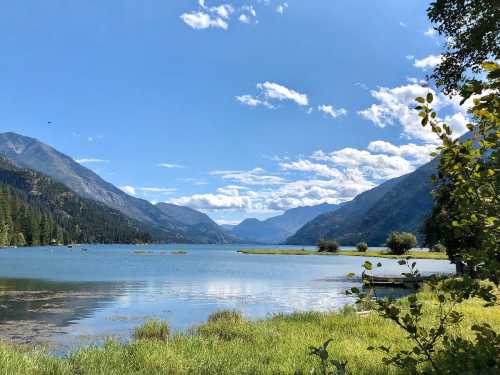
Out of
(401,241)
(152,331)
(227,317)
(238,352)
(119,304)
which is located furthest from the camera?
(401,241)

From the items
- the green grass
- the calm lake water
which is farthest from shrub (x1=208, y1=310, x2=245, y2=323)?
the green grass

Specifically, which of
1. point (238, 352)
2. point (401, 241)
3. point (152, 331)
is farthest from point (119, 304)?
point (401, 241)

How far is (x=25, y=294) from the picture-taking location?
48.7 meters

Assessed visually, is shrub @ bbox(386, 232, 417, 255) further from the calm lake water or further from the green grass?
the green grass

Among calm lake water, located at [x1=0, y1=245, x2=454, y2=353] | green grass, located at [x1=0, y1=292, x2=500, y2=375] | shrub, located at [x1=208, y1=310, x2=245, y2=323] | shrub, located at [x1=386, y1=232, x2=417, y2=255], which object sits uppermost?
shrub, located at [x1=386, y1=232, x2=417, y2=255]

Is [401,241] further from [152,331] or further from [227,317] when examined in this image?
[152,331]

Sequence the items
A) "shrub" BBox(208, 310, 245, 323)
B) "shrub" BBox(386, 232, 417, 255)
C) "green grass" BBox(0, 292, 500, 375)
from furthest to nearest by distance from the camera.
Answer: "shrub" BBox(386, 232, 417, 255) < "shrub" BBox(208, 310, 245, 323) < "green grass" BBox(0, 292, 500, 375)

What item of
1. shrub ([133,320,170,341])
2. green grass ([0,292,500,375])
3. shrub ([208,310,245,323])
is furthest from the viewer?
shrub ([208,310,245,323])

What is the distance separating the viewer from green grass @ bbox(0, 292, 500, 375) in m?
14.1

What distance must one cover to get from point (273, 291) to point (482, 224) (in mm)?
52750

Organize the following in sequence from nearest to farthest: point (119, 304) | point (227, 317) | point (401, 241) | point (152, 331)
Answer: point (152, 331) < point (227, 317) < point (119, 304) < point (401, 241)

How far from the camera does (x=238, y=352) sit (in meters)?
17.3

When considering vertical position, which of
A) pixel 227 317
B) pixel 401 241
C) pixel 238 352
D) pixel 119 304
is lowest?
pixel 119 304

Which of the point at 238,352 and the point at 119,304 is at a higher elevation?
the point at 238,352
